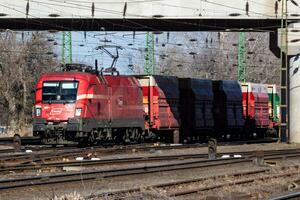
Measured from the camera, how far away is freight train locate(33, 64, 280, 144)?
26.5 m

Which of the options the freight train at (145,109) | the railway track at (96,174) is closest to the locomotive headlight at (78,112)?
the freight train at (145,109)

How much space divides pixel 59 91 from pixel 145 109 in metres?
6.31

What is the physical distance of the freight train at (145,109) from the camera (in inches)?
1043

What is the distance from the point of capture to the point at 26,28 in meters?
34.2

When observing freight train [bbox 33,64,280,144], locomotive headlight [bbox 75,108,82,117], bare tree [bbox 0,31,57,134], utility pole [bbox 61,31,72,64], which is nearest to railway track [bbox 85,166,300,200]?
locomotive headlight [bbox 75,108,82,117]

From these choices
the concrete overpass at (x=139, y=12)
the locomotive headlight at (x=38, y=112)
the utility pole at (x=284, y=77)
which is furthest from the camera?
the utility pole at (x=284, y=77)

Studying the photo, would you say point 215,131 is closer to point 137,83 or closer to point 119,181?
point 137,83

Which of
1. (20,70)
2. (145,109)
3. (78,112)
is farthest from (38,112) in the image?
(20,70)

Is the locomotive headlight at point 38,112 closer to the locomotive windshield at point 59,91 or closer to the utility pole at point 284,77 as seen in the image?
the locomotive windshield at point 59,91

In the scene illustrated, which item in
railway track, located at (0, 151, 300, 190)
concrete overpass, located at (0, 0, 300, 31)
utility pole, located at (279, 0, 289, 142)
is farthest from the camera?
utility pole, located at (279, 0, 289, 142)

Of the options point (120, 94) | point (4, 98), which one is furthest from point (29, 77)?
point (120, 94)

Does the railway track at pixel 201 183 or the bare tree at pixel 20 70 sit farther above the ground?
the bare tree at pixel 20 70

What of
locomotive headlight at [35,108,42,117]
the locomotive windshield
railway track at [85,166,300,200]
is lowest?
railway track at [85,166,300,200]

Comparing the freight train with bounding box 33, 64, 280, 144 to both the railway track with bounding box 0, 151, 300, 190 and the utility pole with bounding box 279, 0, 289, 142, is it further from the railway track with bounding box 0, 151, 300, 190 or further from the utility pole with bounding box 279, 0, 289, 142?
the railway track with bounding box 0, 151, 300, 190
